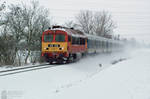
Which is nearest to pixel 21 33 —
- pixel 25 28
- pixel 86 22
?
pixel 25 28

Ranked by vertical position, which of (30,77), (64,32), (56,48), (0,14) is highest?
(0,14)

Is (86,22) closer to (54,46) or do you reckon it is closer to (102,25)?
(102,25)

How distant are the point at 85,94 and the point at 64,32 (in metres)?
11.1

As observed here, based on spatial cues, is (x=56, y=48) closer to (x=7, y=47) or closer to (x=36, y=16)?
(x=7, y=47)

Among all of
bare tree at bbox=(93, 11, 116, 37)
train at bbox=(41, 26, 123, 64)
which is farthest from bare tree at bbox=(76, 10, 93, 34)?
train at bbox=(41, 26, 123, 64)

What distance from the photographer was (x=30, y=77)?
37.1ft

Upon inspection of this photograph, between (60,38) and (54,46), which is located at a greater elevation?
(60,38)

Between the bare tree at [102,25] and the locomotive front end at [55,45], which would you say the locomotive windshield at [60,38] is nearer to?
the locomotive front end at [55,45]

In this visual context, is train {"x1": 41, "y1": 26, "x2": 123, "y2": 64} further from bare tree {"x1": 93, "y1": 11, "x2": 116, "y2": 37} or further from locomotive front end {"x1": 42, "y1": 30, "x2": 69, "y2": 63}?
bare tree {"x1": 93, "y1": 11, "x2": 116, "y2": 37}

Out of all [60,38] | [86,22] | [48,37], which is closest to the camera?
[60,38]

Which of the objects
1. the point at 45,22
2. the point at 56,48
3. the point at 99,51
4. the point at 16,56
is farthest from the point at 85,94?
the point at 99,51

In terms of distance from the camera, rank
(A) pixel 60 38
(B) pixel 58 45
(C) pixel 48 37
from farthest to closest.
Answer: (C) pixel 48 37, (A) pixel 60 38, (B) pixel 58 45

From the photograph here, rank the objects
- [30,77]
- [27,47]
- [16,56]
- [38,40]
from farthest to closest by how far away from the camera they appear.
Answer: [38,40], [27,47], [16,56], [30,77]

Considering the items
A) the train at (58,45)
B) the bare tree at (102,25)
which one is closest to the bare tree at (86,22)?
the bare tree at (102,25)
